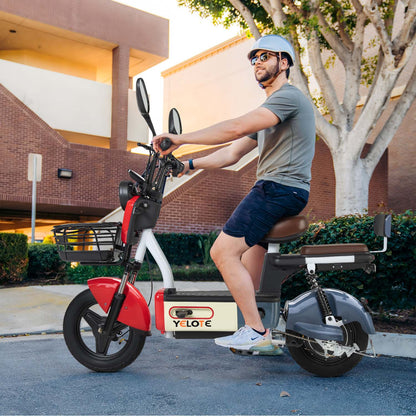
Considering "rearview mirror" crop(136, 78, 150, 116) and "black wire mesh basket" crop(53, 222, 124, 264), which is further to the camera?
"black wire mesh basket" crop(53, 222, 124, 264)

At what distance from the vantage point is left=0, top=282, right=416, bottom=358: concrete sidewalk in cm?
454

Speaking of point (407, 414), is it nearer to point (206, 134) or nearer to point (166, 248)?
point (206, 134)

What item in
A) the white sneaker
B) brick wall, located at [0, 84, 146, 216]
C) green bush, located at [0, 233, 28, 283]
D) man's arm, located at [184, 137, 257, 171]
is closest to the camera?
the white sneaker

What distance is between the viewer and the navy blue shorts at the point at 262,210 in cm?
335

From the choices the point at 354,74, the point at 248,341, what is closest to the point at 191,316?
the point at 248,341

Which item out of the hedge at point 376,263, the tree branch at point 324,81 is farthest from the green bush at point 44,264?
the tree branch at point 324,81

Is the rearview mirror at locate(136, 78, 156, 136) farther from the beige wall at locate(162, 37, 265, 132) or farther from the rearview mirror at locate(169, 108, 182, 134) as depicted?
the beige wall at locate(162, 37, 265, 132)

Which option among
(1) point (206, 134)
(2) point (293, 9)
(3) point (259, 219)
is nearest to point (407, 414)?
(3) point (259, 219)

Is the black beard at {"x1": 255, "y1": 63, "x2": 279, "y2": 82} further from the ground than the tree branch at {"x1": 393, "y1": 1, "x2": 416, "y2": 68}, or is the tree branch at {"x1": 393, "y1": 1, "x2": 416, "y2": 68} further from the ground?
the tree branch at {"x1": 393, "y1": 1, "x2": 416, "y2": 68}

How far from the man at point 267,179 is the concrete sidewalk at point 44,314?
93 cm

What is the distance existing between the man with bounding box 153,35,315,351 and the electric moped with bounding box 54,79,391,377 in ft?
0.39

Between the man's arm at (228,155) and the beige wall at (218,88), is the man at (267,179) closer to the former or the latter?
the man's arm at (228,155)

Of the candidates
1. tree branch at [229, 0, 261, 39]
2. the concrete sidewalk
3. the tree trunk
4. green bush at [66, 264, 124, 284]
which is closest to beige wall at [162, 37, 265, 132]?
tree branch at [229, 0, 261, 39]

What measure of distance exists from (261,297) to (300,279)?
2.50 metres
